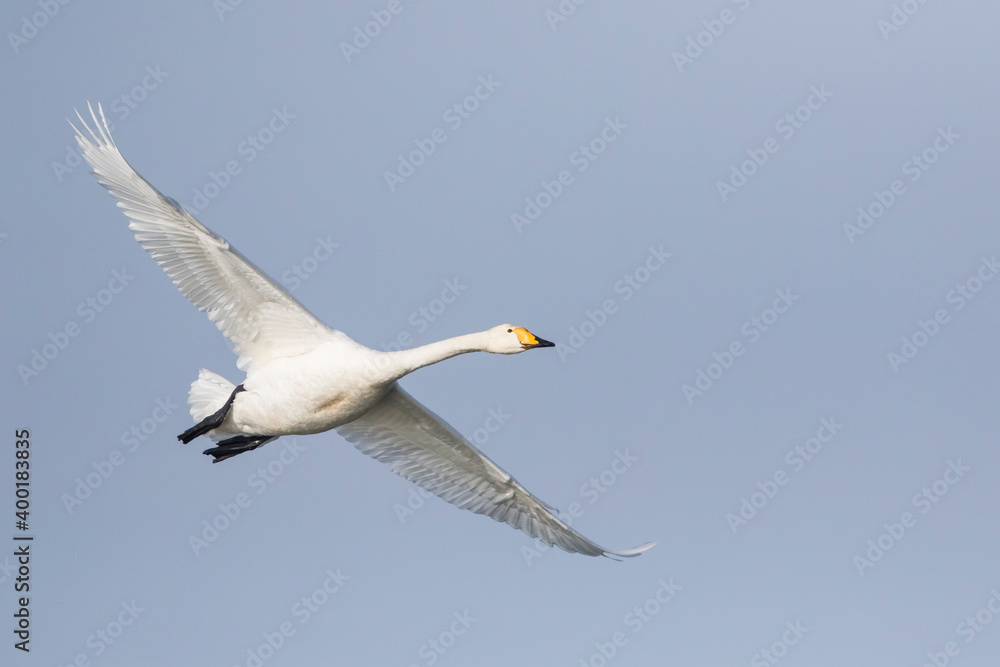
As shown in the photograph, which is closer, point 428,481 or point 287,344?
point 287,344

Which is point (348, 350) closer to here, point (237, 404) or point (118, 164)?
point (237, 404)

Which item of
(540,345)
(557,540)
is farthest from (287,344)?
(557,540)

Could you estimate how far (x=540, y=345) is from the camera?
16375 mm

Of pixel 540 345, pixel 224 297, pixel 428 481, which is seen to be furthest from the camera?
pixel 428 481

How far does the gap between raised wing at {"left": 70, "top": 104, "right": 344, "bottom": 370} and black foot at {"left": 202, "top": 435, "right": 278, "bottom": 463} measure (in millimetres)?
1171

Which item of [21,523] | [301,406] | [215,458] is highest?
[301,406]

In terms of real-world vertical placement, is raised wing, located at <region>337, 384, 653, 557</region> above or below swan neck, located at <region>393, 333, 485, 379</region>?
below

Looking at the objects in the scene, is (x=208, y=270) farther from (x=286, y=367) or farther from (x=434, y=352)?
(x=434, y=352)

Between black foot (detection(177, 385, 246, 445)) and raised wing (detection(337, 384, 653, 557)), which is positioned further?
raised wing (detection(337, 384, 653, 557))

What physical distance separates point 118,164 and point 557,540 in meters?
7.92

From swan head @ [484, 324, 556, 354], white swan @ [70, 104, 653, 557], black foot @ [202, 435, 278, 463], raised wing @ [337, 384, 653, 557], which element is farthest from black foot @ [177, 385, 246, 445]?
swan head @ [484, 324, 556, 354]

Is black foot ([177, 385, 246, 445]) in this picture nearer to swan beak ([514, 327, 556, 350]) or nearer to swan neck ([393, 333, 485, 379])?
swan neck ([393, 333, 485, 379])

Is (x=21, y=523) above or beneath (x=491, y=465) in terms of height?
beneath

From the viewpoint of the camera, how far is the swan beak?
16375 millimetres
